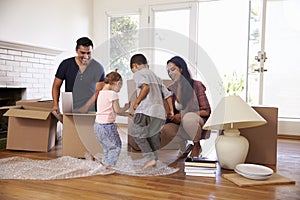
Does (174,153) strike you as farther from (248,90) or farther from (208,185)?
(248,90)

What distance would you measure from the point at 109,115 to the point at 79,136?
485mm

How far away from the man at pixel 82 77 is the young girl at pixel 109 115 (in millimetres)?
315

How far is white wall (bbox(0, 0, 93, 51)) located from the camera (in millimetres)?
3246

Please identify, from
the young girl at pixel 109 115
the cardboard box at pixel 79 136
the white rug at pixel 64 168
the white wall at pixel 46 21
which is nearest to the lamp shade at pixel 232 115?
the white rug at pixel 64 168

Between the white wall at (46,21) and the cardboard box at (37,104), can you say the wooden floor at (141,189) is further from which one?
the white wall at (46,21)

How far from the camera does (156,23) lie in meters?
4.42

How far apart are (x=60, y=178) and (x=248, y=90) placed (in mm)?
2905

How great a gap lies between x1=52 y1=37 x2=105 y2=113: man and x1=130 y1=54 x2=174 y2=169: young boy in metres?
0.47

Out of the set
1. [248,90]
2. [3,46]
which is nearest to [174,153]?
[248,90]

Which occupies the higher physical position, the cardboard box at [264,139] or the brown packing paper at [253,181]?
the cardboard box at [264,139]

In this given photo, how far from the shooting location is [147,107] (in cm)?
212

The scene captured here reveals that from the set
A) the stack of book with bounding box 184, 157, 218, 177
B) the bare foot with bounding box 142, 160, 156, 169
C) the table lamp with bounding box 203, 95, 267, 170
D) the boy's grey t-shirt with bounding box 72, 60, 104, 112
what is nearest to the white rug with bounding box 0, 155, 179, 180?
the bare foot with bounding box 142, 160, 156, 169

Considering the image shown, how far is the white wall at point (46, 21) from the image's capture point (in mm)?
3246

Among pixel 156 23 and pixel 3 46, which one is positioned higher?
pixel 156 23
